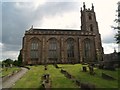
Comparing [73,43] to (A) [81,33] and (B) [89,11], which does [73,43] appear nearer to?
(A) [81,33]

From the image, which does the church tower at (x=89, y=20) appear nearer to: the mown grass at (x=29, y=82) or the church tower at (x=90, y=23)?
the church tower at (x=90, y=23)

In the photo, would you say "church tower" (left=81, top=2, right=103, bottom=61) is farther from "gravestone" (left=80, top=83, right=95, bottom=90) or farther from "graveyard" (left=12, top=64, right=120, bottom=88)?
"gravestone" (left=80, top=83, right=95, bottom=90)

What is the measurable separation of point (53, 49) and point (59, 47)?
8.51 feet

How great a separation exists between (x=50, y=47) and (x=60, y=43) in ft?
14.5

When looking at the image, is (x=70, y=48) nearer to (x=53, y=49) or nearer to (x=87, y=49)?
(x=53, y=49)

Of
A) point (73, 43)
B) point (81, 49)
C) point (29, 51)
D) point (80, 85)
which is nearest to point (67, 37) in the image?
point (73, 43)

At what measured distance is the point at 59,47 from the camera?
6556cm

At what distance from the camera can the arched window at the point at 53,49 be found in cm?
6425

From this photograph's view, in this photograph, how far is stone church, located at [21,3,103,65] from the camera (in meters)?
63.4

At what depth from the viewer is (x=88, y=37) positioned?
68.9 m

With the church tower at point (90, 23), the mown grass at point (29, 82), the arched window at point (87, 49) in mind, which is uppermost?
the church tower at point (90, 23)

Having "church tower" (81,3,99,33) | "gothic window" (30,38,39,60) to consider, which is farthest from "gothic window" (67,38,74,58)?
"church tower" (81,3,99,33)

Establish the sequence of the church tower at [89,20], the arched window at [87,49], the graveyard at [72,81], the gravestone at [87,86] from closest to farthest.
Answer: the gravestone at [87,86] → the graveyard at [72,81] → the arched window at [87,49] → the church tower at [89,20]

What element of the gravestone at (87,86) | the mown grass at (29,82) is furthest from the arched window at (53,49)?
the gravestone at (87,86)
